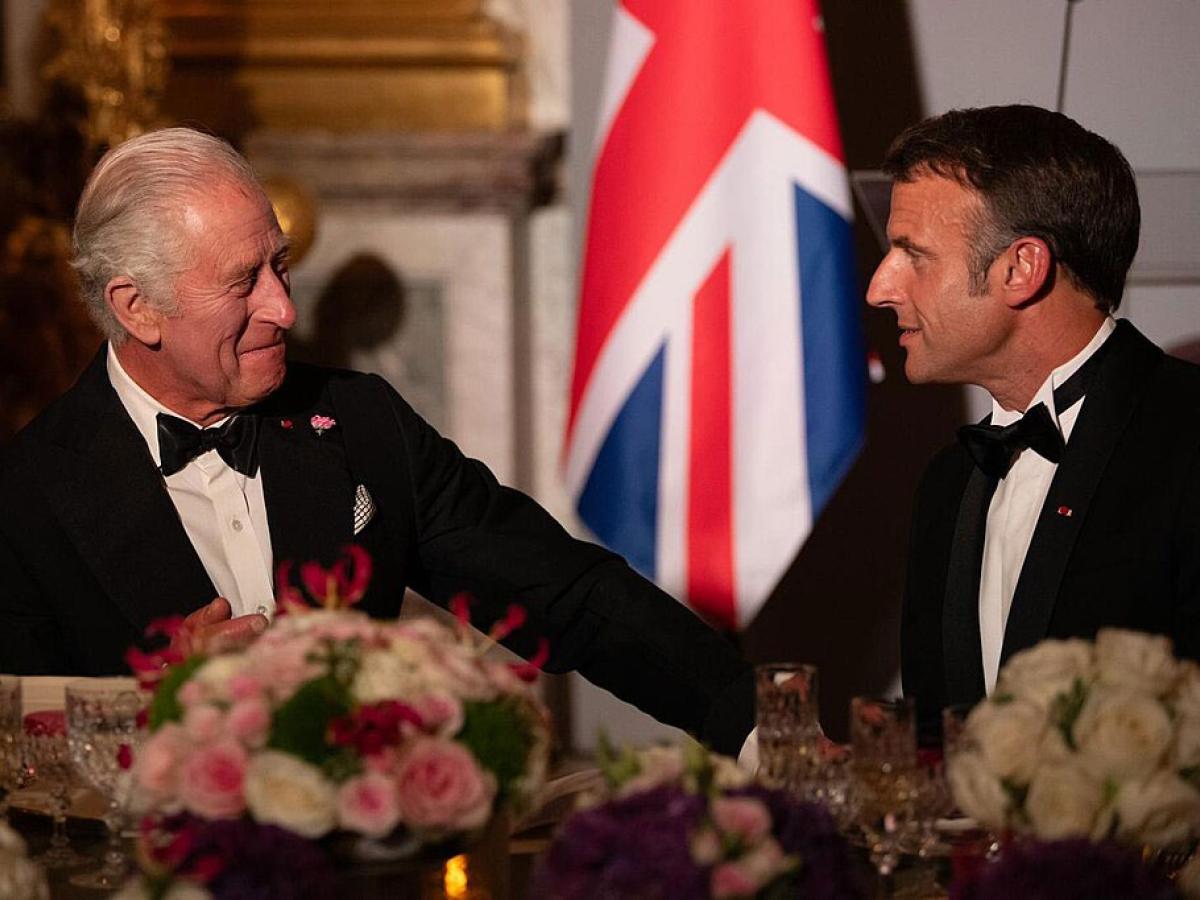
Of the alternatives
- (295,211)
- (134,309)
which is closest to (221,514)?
(134,309)

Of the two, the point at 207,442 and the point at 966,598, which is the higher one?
the point at 207,442

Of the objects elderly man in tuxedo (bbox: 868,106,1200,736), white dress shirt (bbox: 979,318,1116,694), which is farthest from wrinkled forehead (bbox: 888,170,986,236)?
white dress shirt (bbox: 979,318,1116,694)

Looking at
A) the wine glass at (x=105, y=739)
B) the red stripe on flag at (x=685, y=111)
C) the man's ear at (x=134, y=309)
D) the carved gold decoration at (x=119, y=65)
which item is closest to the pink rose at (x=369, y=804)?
the wine glass at (x=105, y=739)

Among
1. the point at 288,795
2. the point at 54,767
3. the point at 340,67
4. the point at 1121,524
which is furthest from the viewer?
the point at 340,67

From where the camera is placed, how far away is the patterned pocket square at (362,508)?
277 centimetres

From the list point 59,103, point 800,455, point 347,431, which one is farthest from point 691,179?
point 59,103

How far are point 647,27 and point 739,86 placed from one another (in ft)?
0.81

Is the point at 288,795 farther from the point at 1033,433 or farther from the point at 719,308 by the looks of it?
the point at 719,308

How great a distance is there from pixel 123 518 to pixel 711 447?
1.55m

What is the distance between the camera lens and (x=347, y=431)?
9.34 ft

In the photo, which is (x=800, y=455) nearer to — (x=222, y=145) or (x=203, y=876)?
(x=222, y=145)

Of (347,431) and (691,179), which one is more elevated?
(691,179)

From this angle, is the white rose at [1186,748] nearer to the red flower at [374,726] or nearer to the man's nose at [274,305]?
the red flower at [374,726]

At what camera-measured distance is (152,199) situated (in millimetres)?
2584
